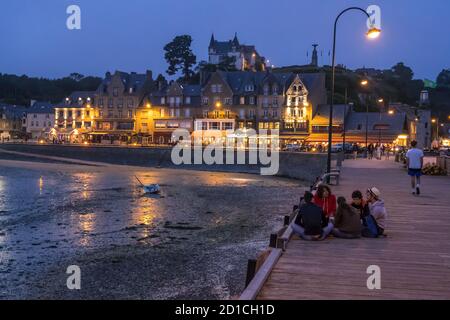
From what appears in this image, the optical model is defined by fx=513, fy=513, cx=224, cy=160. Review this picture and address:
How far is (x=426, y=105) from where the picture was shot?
128875 mm

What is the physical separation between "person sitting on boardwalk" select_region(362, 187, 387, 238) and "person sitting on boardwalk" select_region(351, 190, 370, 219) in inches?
4.7

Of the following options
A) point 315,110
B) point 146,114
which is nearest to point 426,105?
point 315,110

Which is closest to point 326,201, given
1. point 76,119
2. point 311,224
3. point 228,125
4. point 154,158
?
point 311,224

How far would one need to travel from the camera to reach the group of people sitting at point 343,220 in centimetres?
1132

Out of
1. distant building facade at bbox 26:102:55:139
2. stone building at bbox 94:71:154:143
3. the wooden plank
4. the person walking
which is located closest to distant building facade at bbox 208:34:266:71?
stone building at bbox 94:71:154:143

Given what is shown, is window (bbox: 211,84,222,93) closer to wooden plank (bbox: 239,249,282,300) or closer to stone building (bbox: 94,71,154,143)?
stone building (bbox: 94,71,154,143)

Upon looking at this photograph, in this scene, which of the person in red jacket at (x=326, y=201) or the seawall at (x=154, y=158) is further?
the seawall at (x=154, y=158)

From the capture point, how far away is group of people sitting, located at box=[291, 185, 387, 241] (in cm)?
1132

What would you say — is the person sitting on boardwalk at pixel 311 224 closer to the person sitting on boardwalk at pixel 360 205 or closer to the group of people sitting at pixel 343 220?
the group of people sitting at pixel 343 220

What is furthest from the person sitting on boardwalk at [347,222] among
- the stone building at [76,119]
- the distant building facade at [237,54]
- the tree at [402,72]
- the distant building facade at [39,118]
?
the tree at [402,72]

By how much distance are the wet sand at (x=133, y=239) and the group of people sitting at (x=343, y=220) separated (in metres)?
2.32
